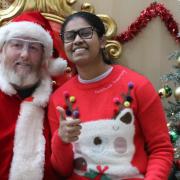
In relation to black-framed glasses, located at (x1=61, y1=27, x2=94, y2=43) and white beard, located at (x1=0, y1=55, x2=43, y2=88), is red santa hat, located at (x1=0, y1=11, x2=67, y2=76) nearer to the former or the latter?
white beard, located at (x1=0, y1=55, x2=43, y2=88)

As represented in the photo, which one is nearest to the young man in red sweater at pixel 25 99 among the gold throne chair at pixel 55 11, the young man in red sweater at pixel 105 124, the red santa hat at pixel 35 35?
the red santa hat at pixel 35 35

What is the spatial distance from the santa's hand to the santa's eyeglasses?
0.50m

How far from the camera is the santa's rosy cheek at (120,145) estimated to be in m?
1.32

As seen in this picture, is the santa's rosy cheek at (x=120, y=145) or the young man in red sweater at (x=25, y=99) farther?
the young man in red sweater at (x=25, y=99)

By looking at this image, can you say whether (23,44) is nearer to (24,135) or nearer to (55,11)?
(24,135)

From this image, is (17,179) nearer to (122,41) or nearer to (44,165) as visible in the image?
(44,165)

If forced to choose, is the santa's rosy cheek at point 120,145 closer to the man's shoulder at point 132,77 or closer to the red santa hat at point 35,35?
the man's shoulder at point 132,77

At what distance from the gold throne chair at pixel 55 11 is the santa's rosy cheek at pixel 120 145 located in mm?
1005

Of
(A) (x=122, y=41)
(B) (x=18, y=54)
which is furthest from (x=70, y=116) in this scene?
(A) (x=122, y=41)

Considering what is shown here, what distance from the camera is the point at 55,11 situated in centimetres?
225

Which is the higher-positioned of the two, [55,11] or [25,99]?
[55,11]

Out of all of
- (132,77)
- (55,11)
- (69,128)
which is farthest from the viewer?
(55,11)

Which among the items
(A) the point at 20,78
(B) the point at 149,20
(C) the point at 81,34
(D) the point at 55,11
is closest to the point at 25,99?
(A) the point at 20,78

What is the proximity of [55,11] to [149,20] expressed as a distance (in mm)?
552
